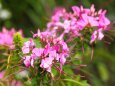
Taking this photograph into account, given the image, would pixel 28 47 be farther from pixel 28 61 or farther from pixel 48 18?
pixel 48 18

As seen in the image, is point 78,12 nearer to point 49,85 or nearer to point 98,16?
point 98,16

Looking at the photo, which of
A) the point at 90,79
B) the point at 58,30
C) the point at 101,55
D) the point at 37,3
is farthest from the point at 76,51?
the point at 37,3

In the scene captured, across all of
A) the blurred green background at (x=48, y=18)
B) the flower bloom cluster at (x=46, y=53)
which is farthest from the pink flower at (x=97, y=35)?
the blurred green background at (x=48, y=18)

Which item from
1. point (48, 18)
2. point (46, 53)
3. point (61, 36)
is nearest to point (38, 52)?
point (46, 53)

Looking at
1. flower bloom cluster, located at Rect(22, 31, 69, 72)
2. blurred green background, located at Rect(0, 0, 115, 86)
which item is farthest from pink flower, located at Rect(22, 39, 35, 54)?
blurred green background, located at Rect(0, 0, 115, 86)

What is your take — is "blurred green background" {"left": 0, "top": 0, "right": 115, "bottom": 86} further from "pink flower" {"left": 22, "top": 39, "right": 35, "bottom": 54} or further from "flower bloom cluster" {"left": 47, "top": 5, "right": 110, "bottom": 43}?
"pink flower" {"left": 22, "top": 39, "right": 35, "bottom": 54}

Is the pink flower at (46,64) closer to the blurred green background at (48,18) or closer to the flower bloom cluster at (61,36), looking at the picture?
the flower bloom cluster at (61,36)
